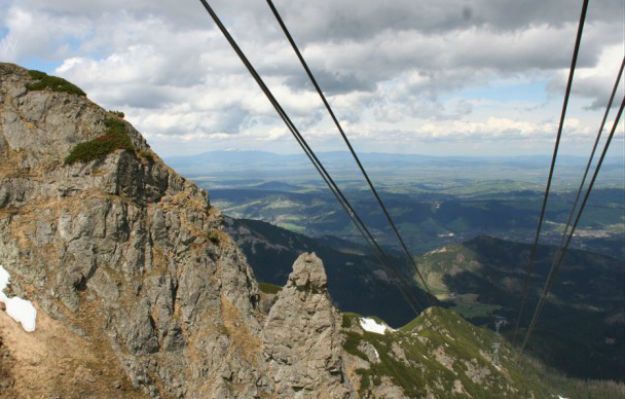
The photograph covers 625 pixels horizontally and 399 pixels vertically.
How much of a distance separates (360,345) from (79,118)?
4030 inches

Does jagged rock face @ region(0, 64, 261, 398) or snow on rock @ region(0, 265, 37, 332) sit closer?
snow on rock @ region(0, 265, 37, 332)

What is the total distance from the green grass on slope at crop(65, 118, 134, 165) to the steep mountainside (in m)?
0.23

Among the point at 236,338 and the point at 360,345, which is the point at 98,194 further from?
the point at 360,345

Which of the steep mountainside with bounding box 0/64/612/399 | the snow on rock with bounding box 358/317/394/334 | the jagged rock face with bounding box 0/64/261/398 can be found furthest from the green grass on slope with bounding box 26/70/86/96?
the snow on rock with bounding box 358/317/394/334

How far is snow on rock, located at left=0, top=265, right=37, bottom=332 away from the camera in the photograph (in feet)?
168

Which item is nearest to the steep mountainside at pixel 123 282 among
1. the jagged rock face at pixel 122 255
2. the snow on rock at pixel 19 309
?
the jagged rock face at pixel 122 255

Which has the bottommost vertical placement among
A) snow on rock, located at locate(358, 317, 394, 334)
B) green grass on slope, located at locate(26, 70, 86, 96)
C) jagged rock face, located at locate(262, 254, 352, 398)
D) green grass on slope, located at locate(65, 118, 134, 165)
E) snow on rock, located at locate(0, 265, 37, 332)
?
snow on rock, located at locate(358, 317, 394, 334)

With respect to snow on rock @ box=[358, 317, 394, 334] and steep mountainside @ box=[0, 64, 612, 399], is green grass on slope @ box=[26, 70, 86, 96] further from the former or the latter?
snow on rock @ box=[358, 317, 394, 334]

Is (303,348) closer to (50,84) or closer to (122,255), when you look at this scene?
(122,255)

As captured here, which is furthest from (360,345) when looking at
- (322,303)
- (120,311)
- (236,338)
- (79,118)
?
(79,118)

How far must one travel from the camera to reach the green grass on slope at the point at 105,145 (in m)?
65.6

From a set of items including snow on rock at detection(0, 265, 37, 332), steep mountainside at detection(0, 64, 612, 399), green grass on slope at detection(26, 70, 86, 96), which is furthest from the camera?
green grass on slope at detection(26, 70, 86, 96)

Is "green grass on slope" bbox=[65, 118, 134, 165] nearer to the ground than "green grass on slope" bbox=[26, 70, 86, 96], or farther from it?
nearer to the ground

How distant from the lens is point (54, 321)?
53312 millimetres
